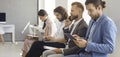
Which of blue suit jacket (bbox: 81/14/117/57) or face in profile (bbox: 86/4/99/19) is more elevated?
face in profile (bbox: 86/4/99/19)

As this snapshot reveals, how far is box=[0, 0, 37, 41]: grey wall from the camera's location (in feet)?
29.6

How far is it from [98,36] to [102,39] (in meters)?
0.05

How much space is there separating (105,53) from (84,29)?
1.86ft

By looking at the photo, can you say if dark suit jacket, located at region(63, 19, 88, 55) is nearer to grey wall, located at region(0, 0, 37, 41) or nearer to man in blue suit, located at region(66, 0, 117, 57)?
man in blue suit, located at region(66, 0, 117, 57)

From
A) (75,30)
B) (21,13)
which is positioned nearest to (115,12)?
(75,30)

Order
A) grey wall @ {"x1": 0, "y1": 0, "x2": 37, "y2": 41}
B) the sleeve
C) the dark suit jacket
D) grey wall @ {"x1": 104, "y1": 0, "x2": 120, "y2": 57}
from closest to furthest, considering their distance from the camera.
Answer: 1. the sleeve
2. the dark suit jacket
3. grey wall @ {"x1": 104, "y1": 0, "x2": 120, "y2": 57}
4. grey wall @ {"x1": 0, "y1": 0, "x2": 37, "y2": 41}

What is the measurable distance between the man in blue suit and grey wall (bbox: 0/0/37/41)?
6.79 m

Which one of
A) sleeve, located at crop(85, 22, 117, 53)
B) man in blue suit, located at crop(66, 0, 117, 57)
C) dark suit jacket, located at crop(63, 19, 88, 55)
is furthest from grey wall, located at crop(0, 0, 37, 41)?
sleeve, located at crop(85, 22, 117, 53)

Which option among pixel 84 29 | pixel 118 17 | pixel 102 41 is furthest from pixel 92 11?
pixel 118 17

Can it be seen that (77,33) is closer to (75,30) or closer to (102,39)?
(75,30)

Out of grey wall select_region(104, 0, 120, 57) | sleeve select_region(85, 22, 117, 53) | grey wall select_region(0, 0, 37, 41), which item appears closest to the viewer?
sleeve select_region(85, 22, 117, 53)

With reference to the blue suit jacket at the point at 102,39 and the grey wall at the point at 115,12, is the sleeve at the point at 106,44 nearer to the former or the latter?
the blue suit jacket at the point at 102,39

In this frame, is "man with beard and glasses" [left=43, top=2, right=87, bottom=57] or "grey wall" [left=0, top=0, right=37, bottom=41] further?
"grey wall" [left=0, top=0, right=37, bottom=41]

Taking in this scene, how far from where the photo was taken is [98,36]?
2.35 metres
